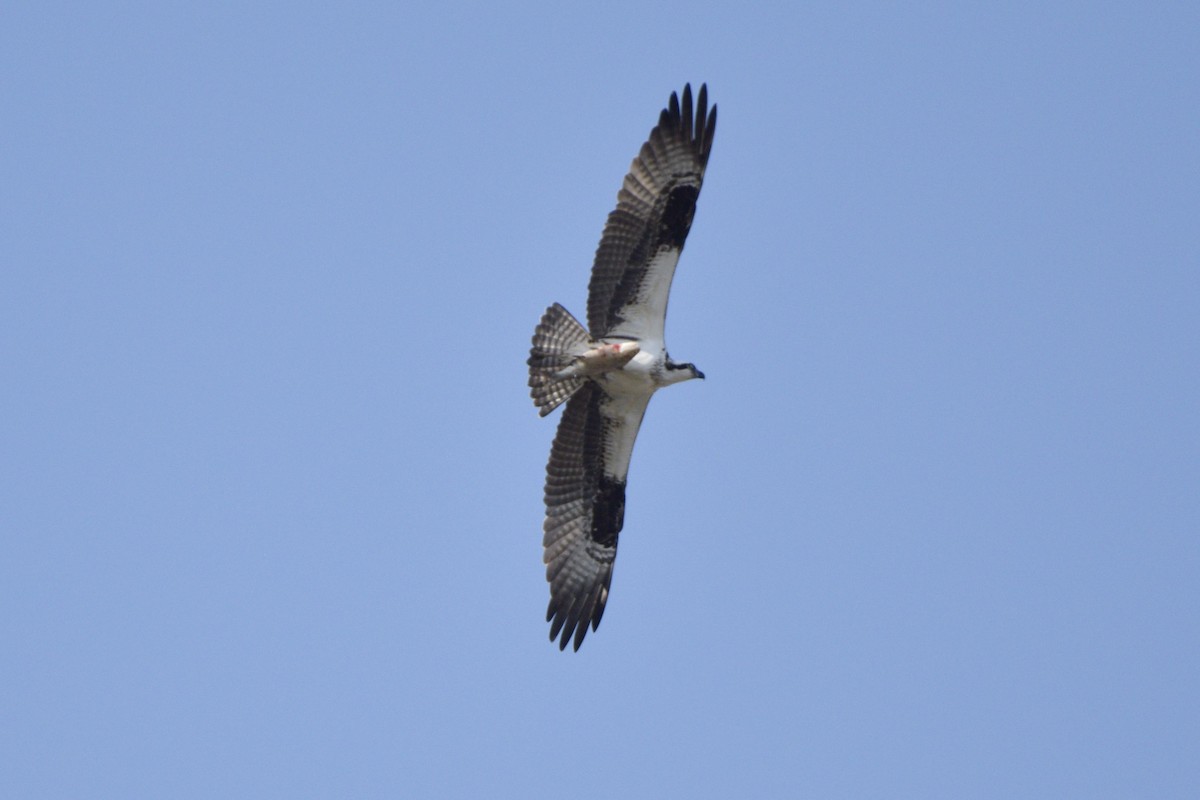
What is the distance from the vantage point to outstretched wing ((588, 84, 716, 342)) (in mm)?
15234

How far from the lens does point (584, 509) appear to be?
1648 cm

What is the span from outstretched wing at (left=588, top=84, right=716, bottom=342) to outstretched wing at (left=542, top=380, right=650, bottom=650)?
1.07 meters

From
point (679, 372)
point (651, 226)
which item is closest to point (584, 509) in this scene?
point (679, 372)

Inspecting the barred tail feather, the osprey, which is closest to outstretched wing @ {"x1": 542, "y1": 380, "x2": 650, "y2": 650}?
the osprey

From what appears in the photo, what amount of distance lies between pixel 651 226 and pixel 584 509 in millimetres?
2950

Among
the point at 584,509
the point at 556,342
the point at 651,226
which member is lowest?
the point at 584,509

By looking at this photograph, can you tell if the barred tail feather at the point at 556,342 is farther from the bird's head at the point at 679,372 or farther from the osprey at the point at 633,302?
the bird's head at the point at 679,372

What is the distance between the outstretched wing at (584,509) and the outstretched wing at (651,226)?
1070 millimetres

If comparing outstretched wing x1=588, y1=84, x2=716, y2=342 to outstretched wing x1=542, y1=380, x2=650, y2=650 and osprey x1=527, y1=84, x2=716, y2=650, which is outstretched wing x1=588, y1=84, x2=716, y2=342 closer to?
osprey x1=527, y1=84, x2=716, y2=650

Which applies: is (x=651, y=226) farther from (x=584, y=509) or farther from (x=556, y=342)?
(x=584, y=509)

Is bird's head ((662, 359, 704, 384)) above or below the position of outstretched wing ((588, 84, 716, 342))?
below

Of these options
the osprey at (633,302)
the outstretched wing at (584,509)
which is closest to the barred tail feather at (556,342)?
the osprey at (633,302)

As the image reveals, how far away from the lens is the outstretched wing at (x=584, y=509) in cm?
1614

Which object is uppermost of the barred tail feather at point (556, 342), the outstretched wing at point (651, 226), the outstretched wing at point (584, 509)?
the outstretched wing at point (651, 226)
